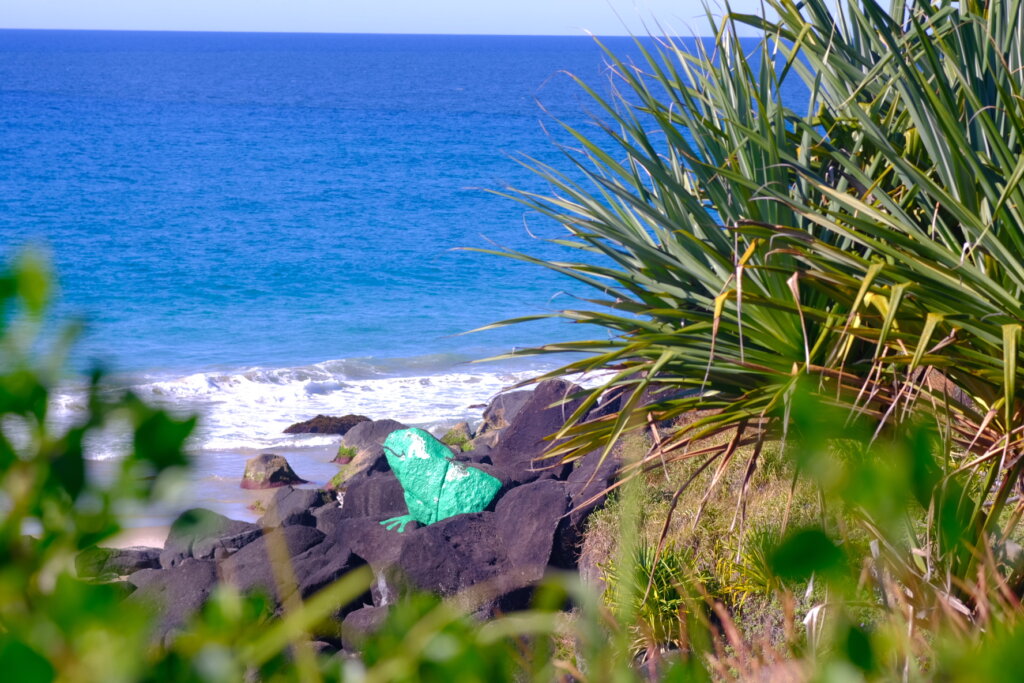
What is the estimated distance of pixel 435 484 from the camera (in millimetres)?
7672

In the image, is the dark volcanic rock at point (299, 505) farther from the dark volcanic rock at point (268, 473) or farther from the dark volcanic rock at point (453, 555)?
the dark volcanic rock at point (453, 555)

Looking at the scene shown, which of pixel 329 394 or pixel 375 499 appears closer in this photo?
pixel 375 499

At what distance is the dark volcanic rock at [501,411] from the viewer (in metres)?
12.2

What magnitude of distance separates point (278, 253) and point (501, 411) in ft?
53.1

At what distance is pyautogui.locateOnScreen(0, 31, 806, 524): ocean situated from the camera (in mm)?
13945

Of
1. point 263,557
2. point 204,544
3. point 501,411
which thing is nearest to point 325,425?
point 501,411

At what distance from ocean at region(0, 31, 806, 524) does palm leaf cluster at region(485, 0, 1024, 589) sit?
617 mm

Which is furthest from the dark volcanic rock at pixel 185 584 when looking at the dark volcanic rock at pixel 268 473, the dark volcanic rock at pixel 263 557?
the dark volcanic rock at pixel 268 473

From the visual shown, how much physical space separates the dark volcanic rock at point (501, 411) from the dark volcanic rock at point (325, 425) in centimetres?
227

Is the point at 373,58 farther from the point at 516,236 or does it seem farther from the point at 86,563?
the point at 86,563

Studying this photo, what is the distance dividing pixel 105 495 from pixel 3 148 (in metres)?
A: 50.0

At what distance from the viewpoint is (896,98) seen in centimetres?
330

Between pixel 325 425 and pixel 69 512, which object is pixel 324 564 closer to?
pixel 69 512

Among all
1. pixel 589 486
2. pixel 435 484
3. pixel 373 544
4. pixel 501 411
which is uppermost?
pixel 589 486
